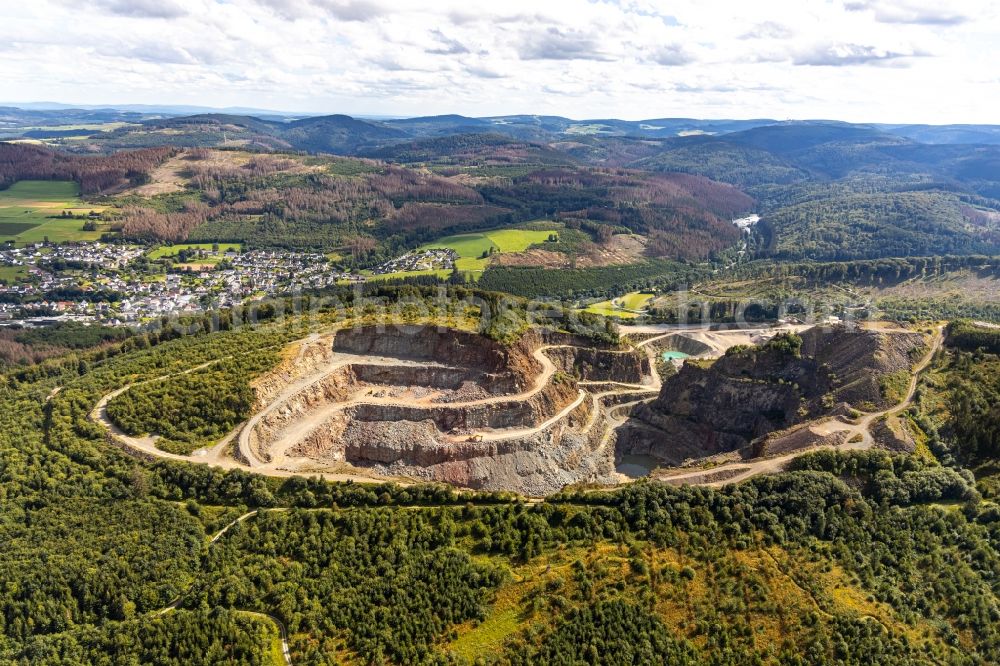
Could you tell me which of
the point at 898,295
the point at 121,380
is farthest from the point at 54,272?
the point at 898,295

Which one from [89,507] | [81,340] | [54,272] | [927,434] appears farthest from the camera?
[54,272]

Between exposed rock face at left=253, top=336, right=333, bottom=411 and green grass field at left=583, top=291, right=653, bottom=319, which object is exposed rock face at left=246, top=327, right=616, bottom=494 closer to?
exposed rock face at left=253, top=336, right=333, bottom=411

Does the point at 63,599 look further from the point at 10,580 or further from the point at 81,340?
the point at 81,340

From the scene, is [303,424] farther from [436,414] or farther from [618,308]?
[618,308]

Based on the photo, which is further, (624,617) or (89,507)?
(89,507)

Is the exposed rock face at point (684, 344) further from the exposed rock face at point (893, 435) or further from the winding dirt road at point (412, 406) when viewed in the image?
the exposed rock face at point (893, 435)

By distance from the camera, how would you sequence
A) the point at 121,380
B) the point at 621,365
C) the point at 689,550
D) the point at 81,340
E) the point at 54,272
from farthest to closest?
the point at 54,272 → the point at 81,340 → the point at 621,365 → the point at 121,380 → the point at 689,550

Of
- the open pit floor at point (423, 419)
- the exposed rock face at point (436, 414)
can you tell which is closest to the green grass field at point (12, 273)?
the open pit floor at point (423, 419)

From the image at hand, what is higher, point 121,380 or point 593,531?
point 121,380
